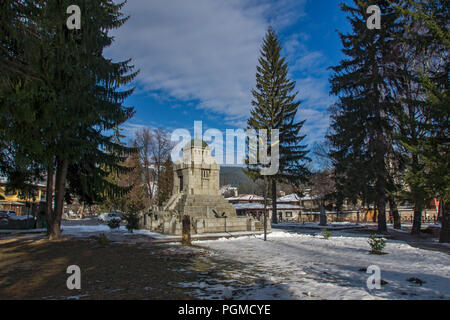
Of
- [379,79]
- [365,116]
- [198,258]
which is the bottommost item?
[198,258]

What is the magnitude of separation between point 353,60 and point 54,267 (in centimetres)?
2433

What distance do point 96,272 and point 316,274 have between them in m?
5.91

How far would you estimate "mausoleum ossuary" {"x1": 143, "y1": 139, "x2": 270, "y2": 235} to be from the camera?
21469mm

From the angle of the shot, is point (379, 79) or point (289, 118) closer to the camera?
point (379, 79)

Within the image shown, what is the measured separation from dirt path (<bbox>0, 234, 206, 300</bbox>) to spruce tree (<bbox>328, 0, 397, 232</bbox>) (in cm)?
1547

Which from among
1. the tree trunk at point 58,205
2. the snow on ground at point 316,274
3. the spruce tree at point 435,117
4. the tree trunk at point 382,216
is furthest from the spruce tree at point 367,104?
the tree trunk at point 58,205

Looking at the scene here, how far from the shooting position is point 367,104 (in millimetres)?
21453

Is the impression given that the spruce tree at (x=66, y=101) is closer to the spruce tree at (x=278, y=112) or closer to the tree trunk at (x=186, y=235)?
the tree trunk at (x=186, y=235)

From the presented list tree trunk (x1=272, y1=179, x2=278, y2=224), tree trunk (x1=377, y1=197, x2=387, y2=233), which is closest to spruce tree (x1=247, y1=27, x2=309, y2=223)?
tree trunk (x1=272, y1=179, x2=278, y2=224)

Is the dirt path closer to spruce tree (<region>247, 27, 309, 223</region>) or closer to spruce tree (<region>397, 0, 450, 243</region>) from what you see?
spruce tree (<region>397, 0, 450, 243</region>)
